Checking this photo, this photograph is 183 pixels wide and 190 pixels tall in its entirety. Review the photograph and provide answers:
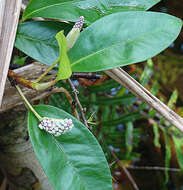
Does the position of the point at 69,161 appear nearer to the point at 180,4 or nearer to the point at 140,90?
the point at 140,90

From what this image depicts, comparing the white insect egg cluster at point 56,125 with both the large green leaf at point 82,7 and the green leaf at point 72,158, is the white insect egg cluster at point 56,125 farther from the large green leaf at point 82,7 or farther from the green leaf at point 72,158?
the large green leaf at point 82,7

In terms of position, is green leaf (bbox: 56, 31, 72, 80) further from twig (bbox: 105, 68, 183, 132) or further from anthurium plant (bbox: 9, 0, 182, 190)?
twig (bbox: 105, 68, 183, 132)

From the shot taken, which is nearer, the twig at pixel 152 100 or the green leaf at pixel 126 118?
the twig at pixel 152 100

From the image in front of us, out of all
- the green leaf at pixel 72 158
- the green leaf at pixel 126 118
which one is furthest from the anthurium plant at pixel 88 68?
the green leaf at pixel 126 118

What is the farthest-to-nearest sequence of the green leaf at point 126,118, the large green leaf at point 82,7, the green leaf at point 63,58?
the green leaf at point 126,118, the large green leaf at point 82,7, the green leaf at point 63,58

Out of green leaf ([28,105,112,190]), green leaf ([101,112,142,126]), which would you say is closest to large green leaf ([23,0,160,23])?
green leaf ([28,105,112,190])
